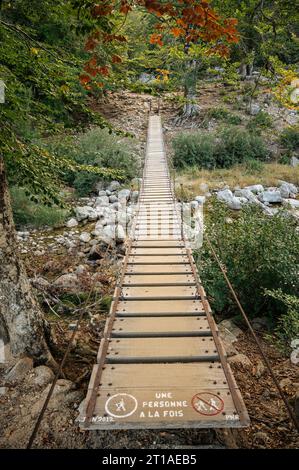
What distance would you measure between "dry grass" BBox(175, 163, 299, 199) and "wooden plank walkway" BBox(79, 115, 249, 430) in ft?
21.9

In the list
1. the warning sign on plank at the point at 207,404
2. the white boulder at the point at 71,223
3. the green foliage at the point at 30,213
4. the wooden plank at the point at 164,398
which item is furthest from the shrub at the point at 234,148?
the warning sign on plank at the point at 207,404

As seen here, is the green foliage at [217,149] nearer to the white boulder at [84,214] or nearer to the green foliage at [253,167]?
the green foliage at [253,167]

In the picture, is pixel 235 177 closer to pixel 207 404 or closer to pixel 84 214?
pixel 84 214

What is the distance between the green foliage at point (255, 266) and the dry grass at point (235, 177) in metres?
5.46

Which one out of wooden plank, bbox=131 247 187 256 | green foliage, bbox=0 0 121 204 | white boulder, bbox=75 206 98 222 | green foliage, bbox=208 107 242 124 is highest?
green foliage, bbox=208 107 242 124

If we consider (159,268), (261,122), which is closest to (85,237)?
(159,268)

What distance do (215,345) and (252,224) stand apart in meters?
2.83

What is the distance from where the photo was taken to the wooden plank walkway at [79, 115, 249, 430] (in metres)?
2.18

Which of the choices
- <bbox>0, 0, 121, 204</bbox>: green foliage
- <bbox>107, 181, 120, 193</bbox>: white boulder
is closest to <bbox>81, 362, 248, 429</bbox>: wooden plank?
<bbox>0, 0, 121, 204</bbox>: green foliage

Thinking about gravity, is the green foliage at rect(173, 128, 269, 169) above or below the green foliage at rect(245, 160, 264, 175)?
above

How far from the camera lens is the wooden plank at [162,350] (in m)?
2.80

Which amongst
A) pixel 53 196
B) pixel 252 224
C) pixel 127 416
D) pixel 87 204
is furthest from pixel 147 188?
pixel 127 416

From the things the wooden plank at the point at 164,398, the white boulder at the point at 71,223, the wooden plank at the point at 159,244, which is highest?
the wooden plank at the point at 164,398

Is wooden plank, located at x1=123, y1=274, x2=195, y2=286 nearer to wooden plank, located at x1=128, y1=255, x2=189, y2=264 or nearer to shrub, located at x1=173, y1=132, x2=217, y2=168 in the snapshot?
wooden plank, located at x1=128, y1=255, x2=189, y2=264
